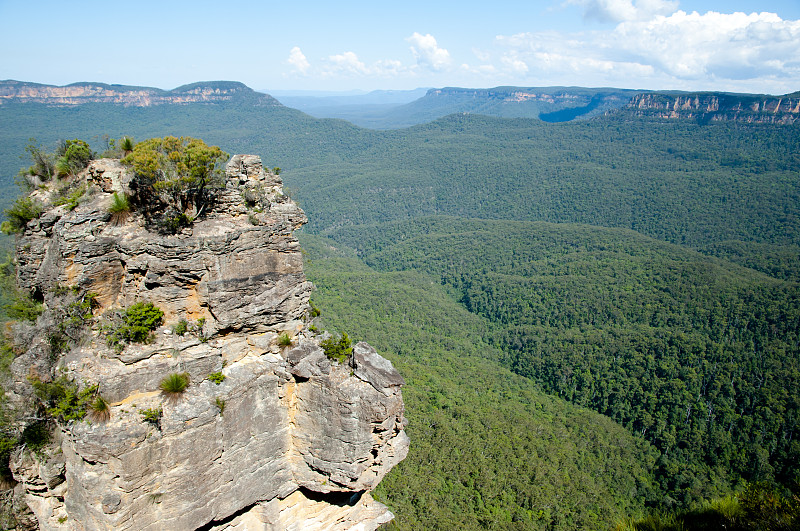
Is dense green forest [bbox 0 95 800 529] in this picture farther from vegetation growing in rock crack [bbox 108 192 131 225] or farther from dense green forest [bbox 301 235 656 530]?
vegetation growing in rock crack [bbox 108 192 131 225]

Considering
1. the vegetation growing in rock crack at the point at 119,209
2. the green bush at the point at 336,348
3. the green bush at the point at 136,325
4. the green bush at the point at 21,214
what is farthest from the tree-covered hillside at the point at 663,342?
the green bush at the point at 21,214

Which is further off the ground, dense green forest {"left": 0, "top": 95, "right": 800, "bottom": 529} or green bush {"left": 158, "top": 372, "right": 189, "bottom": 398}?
green bush {"left": 158, "top": 372, "right": 189, "bottom": 398}

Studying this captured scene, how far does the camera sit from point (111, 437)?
1005 centimetres

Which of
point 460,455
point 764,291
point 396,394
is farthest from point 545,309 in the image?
point 396,394

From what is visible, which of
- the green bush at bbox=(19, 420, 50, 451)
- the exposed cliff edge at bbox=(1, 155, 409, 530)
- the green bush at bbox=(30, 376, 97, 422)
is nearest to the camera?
the green bush at bbox=(30, 376, 97, 422)

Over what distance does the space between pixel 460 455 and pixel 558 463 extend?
41.0 feet

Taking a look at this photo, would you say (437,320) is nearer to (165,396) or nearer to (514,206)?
(165,396)

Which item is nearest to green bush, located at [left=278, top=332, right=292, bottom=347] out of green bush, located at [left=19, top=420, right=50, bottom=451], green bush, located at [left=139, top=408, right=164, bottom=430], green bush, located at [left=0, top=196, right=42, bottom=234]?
green bush, located at [left=139, top=408, right=164, bottom=430]

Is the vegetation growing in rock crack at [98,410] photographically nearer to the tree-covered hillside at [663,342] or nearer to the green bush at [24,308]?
the green bush at [24,308]

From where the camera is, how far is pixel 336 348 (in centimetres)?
1341

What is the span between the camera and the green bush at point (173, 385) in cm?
1080

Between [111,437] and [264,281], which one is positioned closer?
[111,437]

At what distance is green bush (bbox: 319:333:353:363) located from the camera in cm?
1332

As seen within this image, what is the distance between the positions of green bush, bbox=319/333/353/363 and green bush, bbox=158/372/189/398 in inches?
156
